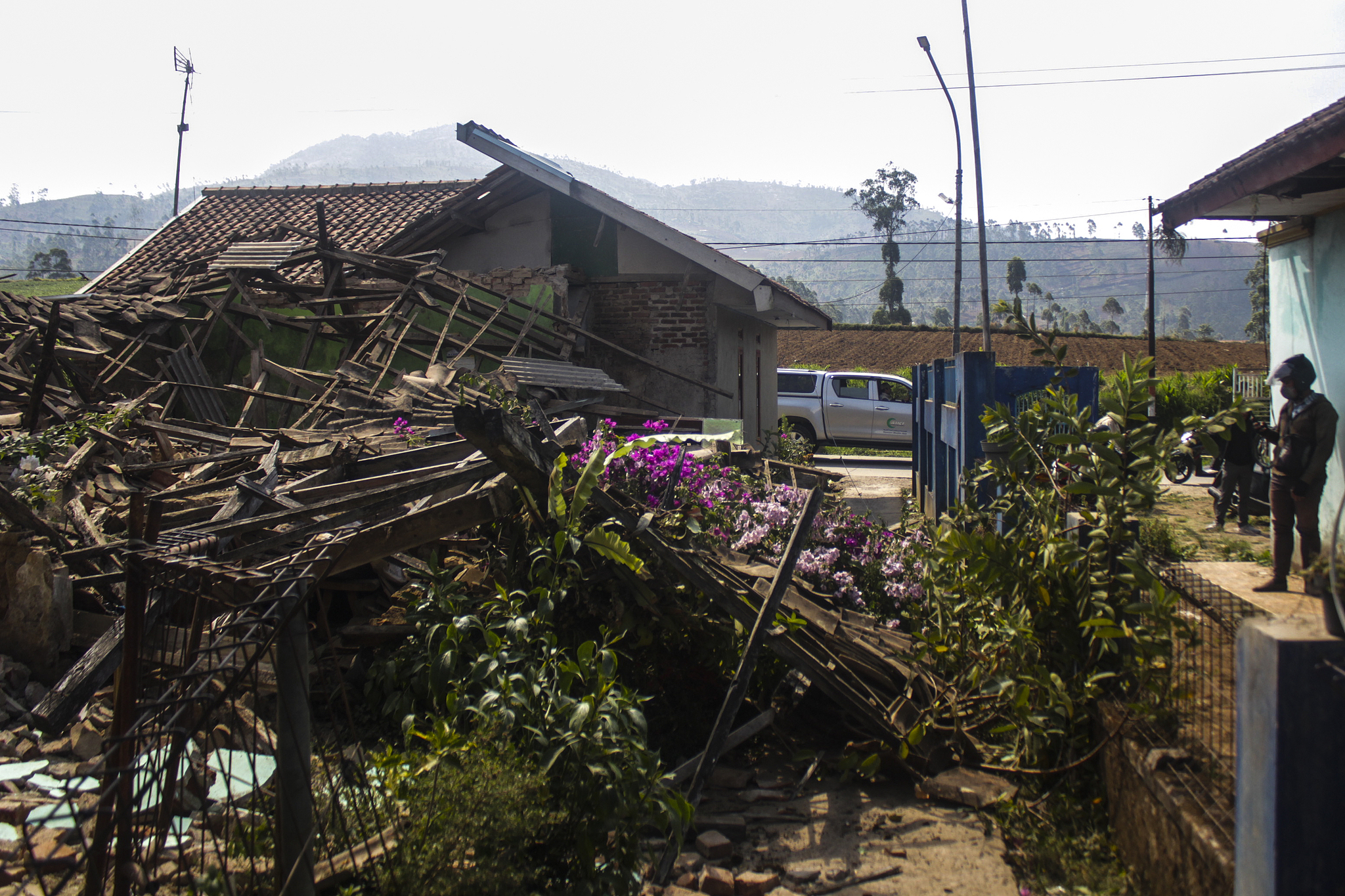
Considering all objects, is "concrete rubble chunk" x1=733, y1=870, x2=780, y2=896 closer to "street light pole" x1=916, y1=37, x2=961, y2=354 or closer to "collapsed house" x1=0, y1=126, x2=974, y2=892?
"collapsed house" x1=0, y1=126, x2=974, y2=892

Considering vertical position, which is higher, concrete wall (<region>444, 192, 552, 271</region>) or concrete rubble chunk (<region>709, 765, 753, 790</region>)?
concrete wall (<region>444, 192, 552, 271</region>)

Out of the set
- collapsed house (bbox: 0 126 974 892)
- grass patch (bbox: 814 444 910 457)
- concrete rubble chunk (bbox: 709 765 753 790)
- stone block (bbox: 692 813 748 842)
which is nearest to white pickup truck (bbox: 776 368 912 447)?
grass patch (bbox: 814 444 910 457)

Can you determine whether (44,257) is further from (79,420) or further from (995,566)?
(995,566)

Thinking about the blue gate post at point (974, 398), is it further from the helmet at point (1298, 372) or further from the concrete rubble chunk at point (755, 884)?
the concrete rubble chunk at point (755, 884)

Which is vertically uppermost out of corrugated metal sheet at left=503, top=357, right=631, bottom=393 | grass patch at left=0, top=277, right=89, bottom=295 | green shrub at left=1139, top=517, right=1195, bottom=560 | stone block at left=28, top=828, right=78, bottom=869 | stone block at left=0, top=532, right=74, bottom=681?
grass patch at left=0, top=277, right=89, bottom=295

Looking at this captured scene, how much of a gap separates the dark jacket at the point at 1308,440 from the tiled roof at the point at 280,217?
36.0 feet

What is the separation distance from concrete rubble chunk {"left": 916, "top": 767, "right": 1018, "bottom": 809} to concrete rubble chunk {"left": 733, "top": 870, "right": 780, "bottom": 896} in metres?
0.99

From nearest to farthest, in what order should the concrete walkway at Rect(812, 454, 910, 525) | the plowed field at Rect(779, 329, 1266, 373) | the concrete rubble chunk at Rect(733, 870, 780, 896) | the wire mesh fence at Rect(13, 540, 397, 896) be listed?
1. the wire mesh fence at Rect(13, 540, 397, 896)
2. the concrete rubble chunk at Rect(733, 870, 780, 896)
3. the concrete walkway at Rect(812, 454, 910, 525)
4. the plowed field at Rect(779, 329, 1266, 373)

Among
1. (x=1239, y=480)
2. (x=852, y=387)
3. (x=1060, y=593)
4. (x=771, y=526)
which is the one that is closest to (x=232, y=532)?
(x=771, y=526)

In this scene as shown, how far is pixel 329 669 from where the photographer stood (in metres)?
4.83

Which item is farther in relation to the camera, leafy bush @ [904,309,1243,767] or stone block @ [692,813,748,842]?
stone block @ [692,813,748,842]

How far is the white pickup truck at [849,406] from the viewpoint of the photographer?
64.0ft

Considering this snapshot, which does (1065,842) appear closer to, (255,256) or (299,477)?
(299,477)

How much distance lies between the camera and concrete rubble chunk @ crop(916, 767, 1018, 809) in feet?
12.5
